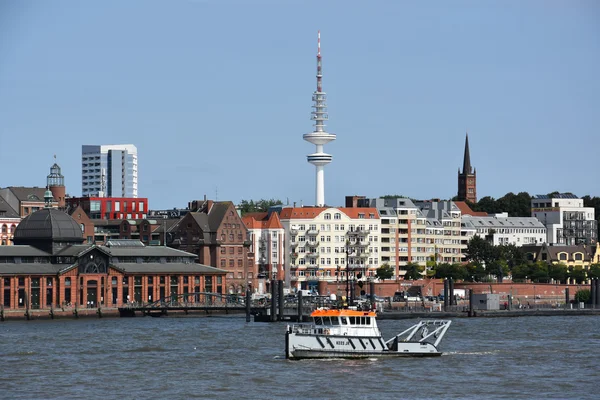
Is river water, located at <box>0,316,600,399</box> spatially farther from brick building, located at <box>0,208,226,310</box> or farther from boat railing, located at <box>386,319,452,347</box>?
brick building, located at <box>0,208,226,310</box>

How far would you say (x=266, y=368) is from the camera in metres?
106

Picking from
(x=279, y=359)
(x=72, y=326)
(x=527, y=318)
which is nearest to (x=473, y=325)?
(x=527, y=318)

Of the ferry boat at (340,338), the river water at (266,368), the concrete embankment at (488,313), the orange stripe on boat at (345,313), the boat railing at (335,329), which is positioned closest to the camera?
the river water at (266,368)

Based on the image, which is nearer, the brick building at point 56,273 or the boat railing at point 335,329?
the boat railing at point 335,329

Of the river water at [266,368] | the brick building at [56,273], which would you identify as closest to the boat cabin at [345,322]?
the river water at [266,368]

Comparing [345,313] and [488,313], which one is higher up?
[345,313]

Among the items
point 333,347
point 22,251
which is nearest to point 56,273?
point 22,251

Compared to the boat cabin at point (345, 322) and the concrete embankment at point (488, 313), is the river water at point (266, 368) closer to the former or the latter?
the boat cabin at point (345, 322)

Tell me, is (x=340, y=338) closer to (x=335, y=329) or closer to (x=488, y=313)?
(x=335, y=329)

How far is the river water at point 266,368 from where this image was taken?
3681 inches

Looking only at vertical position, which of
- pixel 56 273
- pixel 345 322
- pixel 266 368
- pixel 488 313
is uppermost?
pixel 56 273

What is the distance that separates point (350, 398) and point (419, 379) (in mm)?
10479

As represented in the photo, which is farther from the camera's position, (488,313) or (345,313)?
(488,313)

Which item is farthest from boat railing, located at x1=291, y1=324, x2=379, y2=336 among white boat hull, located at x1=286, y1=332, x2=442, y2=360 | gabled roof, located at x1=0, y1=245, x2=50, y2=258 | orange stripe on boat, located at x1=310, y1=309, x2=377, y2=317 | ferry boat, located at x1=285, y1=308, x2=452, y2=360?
gabled roof, located at x1=0, y1=245, x2=50, y2=258
